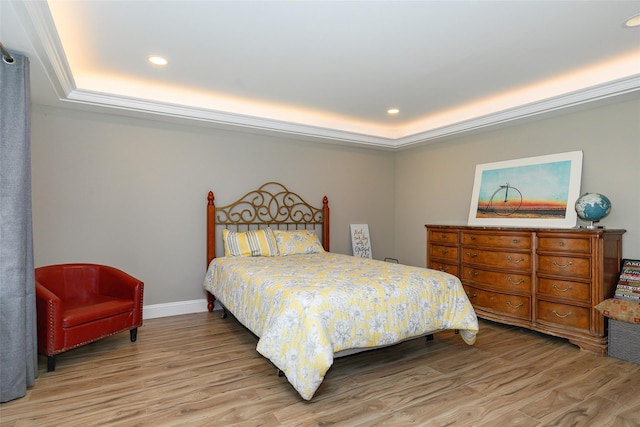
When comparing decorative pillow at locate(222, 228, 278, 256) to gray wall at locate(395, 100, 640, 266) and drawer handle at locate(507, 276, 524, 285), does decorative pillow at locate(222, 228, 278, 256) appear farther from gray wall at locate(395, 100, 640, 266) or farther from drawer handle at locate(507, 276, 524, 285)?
drawer handle at locate(507, 276, 524, 285)

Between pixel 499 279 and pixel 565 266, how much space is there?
0.68m

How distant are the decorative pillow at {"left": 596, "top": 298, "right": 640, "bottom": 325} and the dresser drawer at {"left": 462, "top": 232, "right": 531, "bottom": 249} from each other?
31.8 inches

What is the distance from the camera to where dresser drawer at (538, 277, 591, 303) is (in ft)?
10.6

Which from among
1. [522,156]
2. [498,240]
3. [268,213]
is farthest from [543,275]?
[268,213]

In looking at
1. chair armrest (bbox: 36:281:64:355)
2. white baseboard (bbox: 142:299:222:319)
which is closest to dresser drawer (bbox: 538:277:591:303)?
white baseboard (bbox: 142:299:222:319)

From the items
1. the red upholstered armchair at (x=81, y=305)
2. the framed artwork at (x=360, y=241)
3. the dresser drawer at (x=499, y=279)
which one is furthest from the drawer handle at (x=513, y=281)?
the red upholstered armchair at (x=81, y=305)

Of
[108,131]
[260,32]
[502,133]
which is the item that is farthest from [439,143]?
[108,131]

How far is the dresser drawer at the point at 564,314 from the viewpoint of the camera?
3253mm

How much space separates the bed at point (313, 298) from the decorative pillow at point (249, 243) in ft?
0.04

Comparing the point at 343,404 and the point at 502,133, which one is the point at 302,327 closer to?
the point at 343,404

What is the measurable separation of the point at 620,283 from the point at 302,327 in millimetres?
3051

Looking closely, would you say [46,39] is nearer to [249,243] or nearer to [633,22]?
[249,243]

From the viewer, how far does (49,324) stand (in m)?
2.68

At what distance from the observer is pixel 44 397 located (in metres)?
2.37
